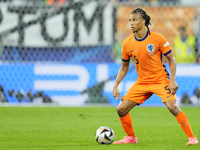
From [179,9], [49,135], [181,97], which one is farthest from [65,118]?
[179,9]

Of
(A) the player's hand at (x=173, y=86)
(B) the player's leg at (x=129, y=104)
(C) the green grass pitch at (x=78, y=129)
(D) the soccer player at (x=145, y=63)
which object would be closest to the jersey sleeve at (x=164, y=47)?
(D) the soccer player at (x=145, y=63)

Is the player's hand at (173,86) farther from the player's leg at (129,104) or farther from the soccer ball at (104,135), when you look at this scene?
the soccer ball at (104,135)

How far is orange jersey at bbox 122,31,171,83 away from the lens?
219 inches

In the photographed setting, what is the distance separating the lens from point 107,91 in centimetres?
1222

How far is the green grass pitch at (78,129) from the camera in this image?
548cm

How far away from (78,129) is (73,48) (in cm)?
675

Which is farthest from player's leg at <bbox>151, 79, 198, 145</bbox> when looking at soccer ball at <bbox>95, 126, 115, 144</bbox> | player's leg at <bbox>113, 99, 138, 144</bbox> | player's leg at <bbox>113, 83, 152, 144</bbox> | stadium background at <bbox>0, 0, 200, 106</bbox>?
stadium background at <bbox>0, 0, 200, 106</bbox>

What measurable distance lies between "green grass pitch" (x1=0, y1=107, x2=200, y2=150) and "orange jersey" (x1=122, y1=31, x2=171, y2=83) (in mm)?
973

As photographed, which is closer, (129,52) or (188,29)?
(129,52)

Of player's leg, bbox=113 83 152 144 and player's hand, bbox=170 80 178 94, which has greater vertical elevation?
player's hand, bbox=170 80 178 94

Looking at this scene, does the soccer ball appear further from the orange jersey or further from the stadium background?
the stadium background

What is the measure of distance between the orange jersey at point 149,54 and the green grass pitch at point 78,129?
97 centimetres

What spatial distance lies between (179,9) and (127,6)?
180 cm

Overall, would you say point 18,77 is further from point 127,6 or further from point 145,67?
point 145,67
